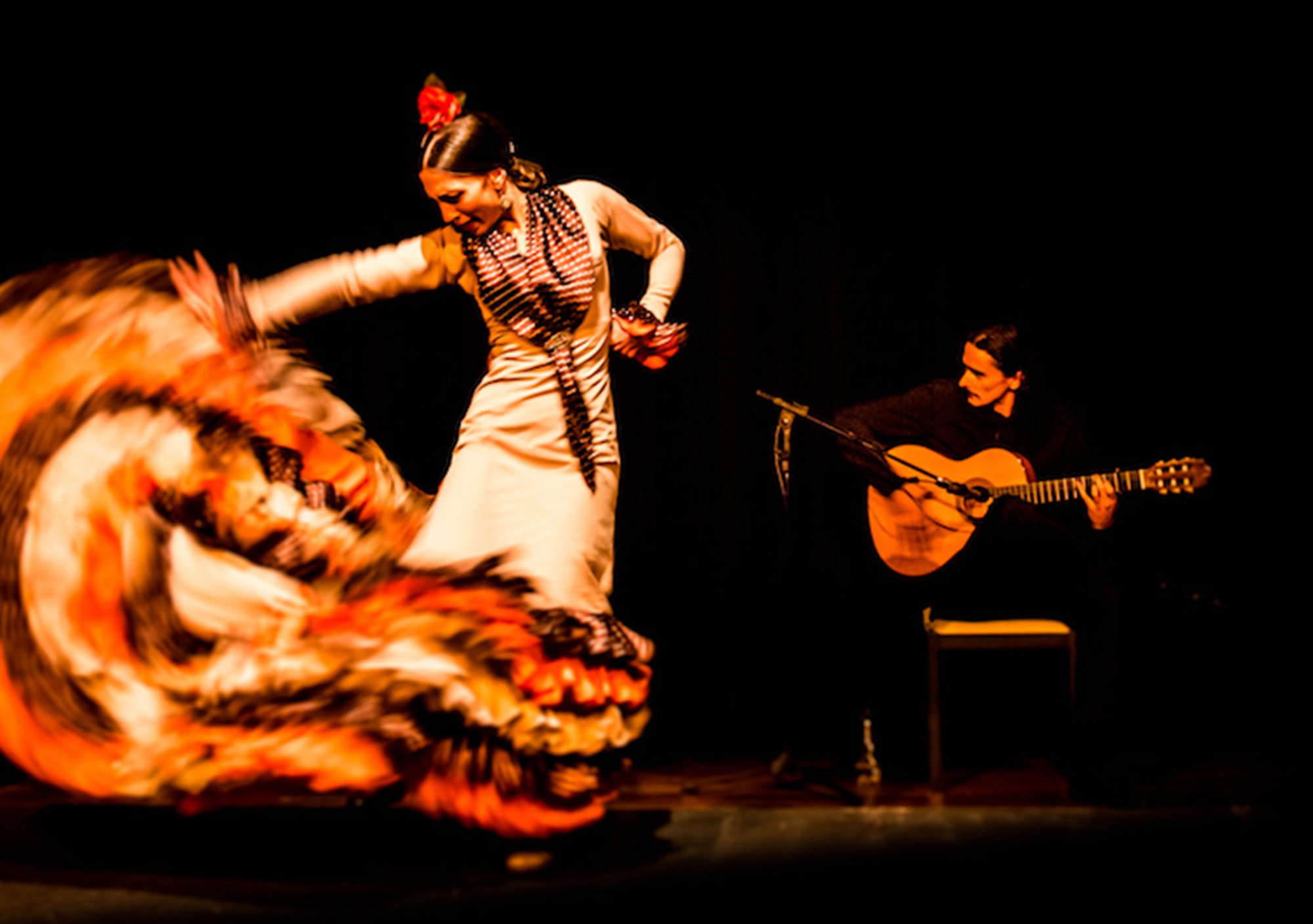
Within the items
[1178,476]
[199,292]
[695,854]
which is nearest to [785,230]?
[1178,476]

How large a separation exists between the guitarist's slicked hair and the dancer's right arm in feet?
6.00

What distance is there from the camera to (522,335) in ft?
12.6

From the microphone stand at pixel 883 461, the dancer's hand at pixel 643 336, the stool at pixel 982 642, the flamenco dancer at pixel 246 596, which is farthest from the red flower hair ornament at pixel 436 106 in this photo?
the stool at pixel 982 642

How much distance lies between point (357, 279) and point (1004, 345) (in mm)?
2248

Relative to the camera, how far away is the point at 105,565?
3201 millimetres

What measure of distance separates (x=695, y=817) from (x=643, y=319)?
61.1 inches

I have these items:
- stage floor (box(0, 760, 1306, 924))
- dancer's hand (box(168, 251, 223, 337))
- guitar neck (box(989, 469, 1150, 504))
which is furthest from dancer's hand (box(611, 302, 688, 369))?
stage floor (box(0, 760, 1306, 924))

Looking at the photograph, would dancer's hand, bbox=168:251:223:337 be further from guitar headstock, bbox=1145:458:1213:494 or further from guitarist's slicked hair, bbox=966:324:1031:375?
guitar headstock, bbox=1145:458:1213:494

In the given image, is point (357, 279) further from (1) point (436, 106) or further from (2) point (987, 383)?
(2) point (987, 383)

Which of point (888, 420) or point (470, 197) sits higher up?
point (470, 197)

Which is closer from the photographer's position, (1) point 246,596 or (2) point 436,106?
(1) point 246,596

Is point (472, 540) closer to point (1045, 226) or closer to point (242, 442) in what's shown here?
point (242, 442)

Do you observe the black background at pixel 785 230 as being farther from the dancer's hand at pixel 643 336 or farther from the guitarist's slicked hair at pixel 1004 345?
the dancer's hand at pixel 643 336

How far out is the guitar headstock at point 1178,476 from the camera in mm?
3980
